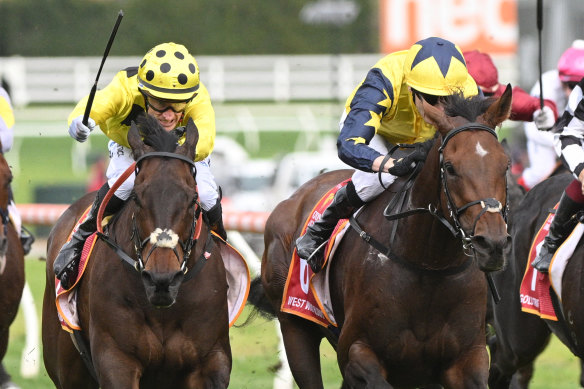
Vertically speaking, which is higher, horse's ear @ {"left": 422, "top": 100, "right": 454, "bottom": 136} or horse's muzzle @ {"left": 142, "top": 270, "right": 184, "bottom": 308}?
horse's ear @ {"left": 422, "top": 100, "right": 454, "bottom": 136}

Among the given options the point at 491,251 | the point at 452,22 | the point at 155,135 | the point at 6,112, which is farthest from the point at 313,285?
the point at 452,22

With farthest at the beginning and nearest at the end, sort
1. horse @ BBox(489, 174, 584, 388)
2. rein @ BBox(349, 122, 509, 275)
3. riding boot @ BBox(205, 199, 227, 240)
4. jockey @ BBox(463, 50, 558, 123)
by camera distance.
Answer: jockey @ BBox(463, 50, 558, 123)
horse @ BBox(489, 174, 584, 388)
riding boot @ BBox(205, 199, 227, 240)
rein @ BBox(349, 122, 509, 275)

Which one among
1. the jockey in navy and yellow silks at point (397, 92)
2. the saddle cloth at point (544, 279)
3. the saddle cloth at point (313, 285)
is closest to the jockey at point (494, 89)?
the saddle cloth at point (544, 279)

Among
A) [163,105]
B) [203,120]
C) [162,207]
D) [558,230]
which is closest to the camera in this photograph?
[162,207]

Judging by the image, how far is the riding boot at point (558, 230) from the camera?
638cm

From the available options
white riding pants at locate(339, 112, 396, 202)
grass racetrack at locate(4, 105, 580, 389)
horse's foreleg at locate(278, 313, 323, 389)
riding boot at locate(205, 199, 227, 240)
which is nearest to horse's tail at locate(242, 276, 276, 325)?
grass racetrack at locate(4, 105, 580, 389)

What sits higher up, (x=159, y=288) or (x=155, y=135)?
(x=155, y=135)

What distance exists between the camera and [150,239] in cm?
501

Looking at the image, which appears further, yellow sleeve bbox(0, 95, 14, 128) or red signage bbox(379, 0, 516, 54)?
red signage bbox(379, 0, 516, 54)

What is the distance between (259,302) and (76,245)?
5.47ft

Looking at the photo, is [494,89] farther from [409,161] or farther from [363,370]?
[363,370]

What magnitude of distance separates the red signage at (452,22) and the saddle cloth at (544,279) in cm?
891

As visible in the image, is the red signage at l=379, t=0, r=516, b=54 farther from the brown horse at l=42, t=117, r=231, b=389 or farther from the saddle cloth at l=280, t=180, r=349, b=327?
the brown horse at l=42, t=117, r=231, b=389

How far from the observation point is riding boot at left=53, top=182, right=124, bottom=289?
19.6 feet
